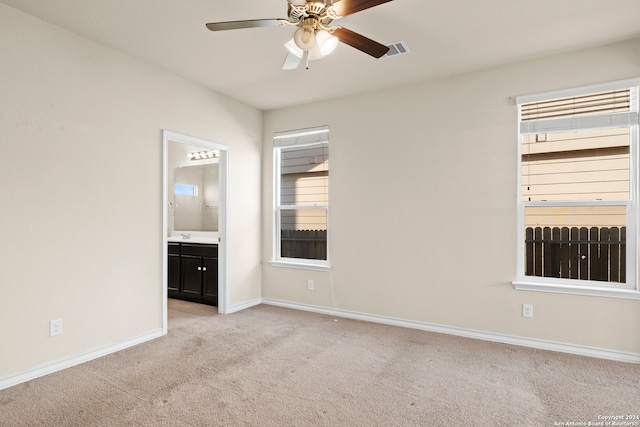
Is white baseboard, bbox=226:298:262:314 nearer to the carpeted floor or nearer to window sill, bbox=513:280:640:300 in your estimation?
the carpeted floor

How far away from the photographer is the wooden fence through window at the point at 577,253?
3.07m

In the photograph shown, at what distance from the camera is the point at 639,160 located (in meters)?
2.93

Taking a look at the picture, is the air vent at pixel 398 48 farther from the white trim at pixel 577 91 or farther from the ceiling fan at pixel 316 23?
the white trim at pixel 577 91

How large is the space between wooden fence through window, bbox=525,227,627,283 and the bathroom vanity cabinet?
361cm

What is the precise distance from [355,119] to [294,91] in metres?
0.78

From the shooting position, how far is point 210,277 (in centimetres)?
469

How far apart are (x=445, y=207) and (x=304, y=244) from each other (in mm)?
1873

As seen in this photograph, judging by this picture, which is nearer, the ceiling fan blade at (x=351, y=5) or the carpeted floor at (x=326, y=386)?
the ceiling fan blade at (x=351, y=5)

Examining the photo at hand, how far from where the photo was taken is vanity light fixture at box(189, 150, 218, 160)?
18.2 ft

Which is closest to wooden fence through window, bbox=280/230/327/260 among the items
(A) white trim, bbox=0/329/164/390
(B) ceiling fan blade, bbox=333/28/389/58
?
(A) white trim, bbox=0/329/164/390

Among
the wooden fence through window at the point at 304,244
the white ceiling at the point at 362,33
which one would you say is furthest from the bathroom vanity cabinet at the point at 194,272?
the white ceiling at the point at 362,33

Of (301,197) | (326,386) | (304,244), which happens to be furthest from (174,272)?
(326,386)

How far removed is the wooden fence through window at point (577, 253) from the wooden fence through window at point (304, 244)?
7.45 ft

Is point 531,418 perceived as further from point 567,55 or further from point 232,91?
point 232,91
